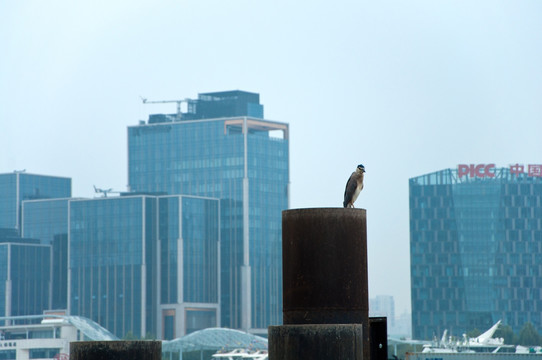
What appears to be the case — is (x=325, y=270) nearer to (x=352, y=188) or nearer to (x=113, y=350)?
(x=352, y=188)

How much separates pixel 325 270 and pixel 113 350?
5239mm

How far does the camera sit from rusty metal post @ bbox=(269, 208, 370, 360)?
16.3 meters

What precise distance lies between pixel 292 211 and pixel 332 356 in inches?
78.4

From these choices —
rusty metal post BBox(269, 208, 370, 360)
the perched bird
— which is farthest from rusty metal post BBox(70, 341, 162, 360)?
rusty metal post BBox(269, 208, 370, 360)

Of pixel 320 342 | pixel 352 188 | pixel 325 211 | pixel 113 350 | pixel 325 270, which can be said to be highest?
pixel 352 188

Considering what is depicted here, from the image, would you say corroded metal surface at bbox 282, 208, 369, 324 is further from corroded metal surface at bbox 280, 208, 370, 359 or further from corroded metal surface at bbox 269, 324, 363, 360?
corroded metal surface at bbox 269, 324, 363, 360

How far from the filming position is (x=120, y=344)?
20.4 metres

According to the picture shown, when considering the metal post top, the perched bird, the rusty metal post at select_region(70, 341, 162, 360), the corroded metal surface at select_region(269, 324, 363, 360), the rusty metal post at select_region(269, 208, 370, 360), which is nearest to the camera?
the corroded metal surface at select_region(269, 324, 363, 360)

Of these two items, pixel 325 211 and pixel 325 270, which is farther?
pixel 325 211

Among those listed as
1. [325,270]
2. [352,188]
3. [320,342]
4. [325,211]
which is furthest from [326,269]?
[352,188]

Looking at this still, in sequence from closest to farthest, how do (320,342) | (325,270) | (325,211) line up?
(320,342) < (325,270) < (325,211)

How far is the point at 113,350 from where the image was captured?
66.6 ft

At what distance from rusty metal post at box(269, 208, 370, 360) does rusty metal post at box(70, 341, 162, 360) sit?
14.5ft

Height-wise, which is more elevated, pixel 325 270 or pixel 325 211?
pixel 325 211
